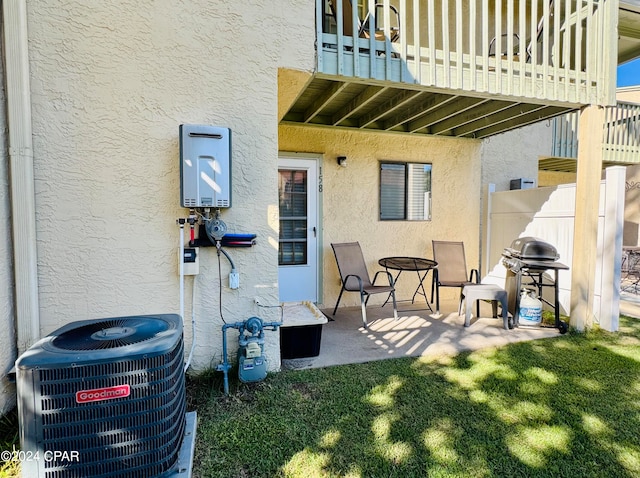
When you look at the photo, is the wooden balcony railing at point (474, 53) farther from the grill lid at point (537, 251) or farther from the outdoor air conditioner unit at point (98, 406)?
the outdoor air conditioner unit at point (98, 406)

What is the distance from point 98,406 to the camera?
1.42 metres

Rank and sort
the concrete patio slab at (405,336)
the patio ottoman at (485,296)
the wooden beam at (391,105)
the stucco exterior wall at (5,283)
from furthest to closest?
1. the patio ottoman at (485,296)
2. the wooden beam at (391,105)
3. the concrete patio slab at (405,336)
4. the stucco exterior wall at (5,283)

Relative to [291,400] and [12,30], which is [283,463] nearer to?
[291,400]

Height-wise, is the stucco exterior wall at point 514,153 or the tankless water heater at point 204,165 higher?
the stucco exterior wall at point 514,153

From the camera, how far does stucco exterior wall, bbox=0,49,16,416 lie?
6.89 ft

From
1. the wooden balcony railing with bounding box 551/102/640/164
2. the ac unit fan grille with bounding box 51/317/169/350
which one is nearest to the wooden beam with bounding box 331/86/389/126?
the ac unit fan grille with bounding box 51/317/169/350

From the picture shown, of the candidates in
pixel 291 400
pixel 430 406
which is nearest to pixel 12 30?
pixel 291 400

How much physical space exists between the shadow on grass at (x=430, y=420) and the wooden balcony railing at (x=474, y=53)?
2.58 m

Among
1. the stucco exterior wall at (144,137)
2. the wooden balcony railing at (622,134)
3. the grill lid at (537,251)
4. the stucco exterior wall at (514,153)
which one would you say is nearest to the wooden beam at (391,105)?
the stucco exterior wall at (144,137)

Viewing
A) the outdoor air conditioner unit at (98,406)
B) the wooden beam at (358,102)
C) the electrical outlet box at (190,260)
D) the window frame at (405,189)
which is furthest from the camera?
the window frame at (405,189)

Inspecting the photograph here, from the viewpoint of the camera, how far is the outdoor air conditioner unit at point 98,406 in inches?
54.2

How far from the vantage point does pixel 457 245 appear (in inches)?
206

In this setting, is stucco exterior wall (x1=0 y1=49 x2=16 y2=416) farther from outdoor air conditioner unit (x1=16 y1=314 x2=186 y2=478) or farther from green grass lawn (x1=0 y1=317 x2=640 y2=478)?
outdoor air conditioner unit (x1=16 y1=314 x2=186 y2=478)

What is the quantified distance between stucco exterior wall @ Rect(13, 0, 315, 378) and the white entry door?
1.99 meters
